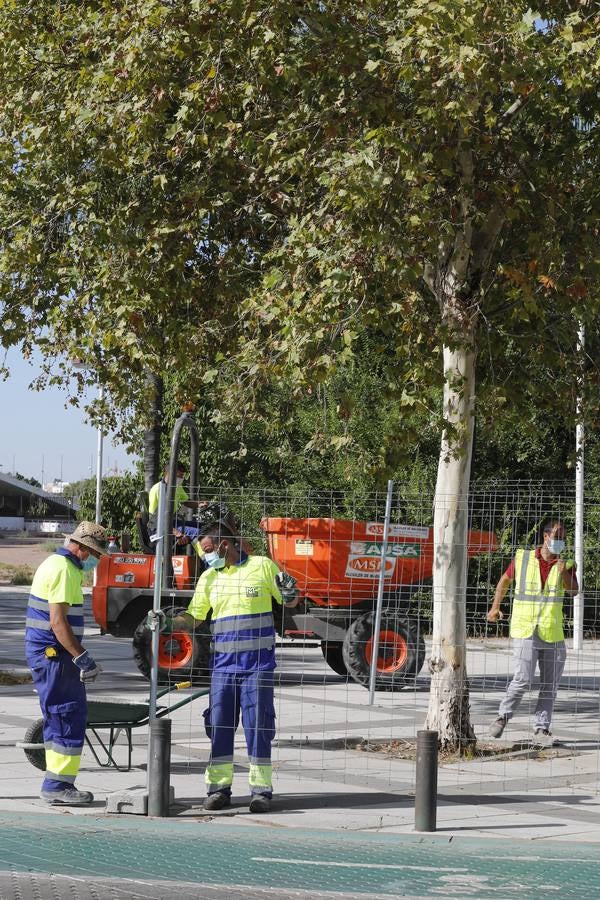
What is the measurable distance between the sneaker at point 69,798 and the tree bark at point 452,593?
3.52 meters

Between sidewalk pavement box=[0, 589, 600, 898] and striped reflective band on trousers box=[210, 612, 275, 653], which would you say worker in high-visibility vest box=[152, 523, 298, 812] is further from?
sidewalk pavement box=[0, 589, 600, 898]

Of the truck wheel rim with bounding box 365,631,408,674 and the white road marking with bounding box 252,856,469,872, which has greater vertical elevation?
the truck wheel rim with bounding box 365,631,408,674

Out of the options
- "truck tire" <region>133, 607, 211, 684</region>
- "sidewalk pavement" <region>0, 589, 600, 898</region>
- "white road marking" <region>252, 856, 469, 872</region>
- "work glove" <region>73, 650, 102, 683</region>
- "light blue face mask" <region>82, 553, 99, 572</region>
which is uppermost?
"light blue face mask" <region>82, 553, 99, 572</region>

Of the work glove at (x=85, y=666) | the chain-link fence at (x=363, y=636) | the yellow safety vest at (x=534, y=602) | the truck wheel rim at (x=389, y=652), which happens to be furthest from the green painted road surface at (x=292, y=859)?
the truck wheel rim at (x=389, y=652)

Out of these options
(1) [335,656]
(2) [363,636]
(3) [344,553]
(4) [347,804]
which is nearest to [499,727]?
(2) [363,636]

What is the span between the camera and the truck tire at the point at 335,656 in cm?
1741

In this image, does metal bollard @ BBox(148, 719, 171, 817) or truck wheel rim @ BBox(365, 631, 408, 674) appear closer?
metal bollard @ BBox(148, 719, 171, 817)

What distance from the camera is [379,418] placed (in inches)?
1118

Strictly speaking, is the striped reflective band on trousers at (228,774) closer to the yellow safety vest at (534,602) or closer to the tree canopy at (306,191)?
the tree canopy at (306,191)

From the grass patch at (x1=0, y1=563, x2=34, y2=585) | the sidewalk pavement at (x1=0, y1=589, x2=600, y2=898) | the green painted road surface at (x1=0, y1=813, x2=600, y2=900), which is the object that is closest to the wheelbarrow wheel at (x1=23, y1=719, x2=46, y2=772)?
the sidewalk pavement at (x1=0, y1=589, x2=600, y2=898)

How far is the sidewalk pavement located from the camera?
7.57 m

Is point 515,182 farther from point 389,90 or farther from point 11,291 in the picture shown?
point 11,291

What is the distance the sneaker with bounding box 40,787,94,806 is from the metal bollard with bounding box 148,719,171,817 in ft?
1.60

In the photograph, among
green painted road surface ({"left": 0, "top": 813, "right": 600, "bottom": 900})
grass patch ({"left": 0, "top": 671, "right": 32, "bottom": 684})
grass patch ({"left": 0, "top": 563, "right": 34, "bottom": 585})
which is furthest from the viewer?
grass patch ({"left": 0, "top": 563, "right": 34, "bottom": 585})
